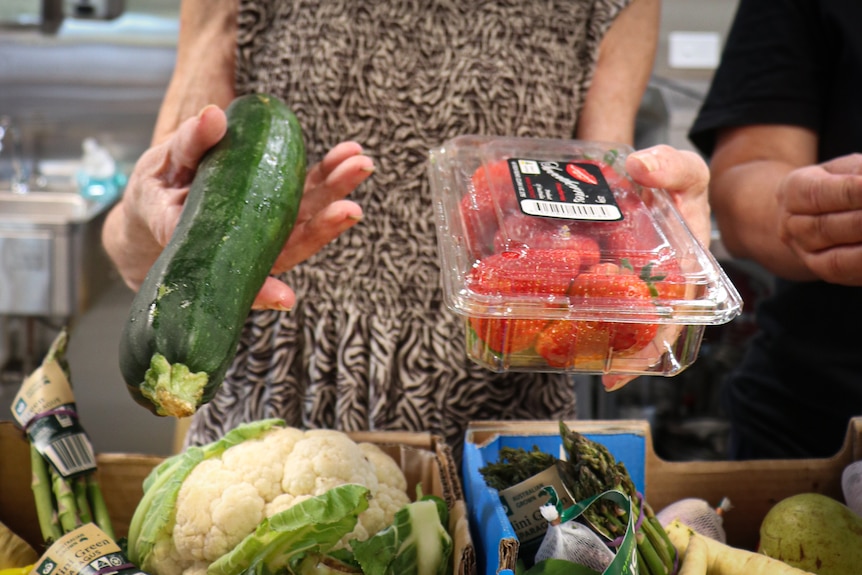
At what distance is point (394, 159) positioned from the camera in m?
1.10

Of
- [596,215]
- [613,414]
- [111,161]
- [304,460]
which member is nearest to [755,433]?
[596,215]

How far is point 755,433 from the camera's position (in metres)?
1.29

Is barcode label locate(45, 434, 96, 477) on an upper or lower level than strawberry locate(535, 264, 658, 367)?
lower

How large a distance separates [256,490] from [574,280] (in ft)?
1.11

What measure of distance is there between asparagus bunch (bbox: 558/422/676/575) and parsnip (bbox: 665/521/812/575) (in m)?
0.02

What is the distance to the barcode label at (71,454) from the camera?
2.59 ft

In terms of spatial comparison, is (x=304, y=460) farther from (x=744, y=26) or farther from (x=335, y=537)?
(x=744, y=26)

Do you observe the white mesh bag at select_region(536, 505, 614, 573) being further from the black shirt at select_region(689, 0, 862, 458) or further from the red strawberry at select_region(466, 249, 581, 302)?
the black shirt at select_region(689, 0, 862, 458)

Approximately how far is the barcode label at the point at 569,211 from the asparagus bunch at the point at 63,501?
50 centimetres

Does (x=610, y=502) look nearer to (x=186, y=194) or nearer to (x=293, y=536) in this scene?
(x=293, y=536)

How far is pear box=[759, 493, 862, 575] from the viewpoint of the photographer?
73cm

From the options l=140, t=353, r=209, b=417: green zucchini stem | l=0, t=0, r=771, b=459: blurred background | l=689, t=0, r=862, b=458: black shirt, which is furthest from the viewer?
l=0, t=0, r=771, b=459: blurred background

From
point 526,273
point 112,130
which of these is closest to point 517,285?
point 526,273

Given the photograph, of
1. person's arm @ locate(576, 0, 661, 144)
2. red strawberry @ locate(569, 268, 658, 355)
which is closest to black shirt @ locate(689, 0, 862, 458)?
person's arm @ locate(576, 0, 661, 144)
